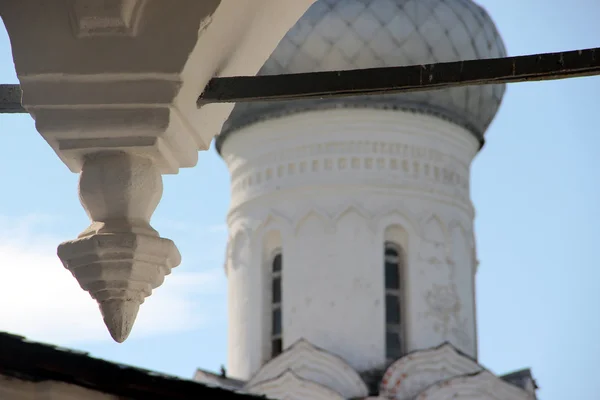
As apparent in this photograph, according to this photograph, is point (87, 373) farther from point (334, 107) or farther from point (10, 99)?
point (334, 107)

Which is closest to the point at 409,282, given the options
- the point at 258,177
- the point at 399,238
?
the point at 399,238

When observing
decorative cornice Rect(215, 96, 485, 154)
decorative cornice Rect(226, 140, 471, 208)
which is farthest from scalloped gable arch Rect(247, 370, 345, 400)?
decorative cornice Rect(215, 96, 485, 154)

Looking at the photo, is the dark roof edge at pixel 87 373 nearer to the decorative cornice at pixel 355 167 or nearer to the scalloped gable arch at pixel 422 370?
the scalloped gable arch at pixel 422 370

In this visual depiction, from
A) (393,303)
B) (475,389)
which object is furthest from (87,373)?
(393,303)

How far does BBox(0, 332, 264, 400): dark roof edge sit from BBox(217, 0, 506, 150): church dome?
11116 millimetres

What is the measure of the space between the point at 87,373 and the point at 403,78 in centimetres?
157

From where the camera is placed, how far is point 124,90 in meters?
3.40

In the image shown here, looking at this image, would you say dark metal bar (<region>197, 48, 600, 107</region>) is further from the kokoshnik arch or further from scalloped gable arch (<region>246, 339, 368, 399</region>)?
scalloped gable arch (<region>246, 339, 368, 399</region>)

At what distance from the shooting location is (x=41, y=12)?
344cm

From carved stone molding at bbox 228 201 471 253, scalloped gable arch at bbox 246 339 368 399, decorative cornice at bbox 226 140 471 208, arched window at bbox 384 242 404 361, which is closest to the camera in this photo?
scalloped gable arch at bbox 246 339 368 399

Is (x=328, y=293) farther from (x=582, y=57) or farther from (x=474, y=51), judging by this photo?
(x=582, y=57)

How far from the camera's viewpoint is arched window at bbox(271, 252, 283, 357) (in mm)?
16764

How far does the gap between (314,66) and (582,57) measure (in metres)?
13.0

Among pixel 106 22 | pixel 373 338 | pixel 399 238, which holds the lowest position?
pixel 106 22
